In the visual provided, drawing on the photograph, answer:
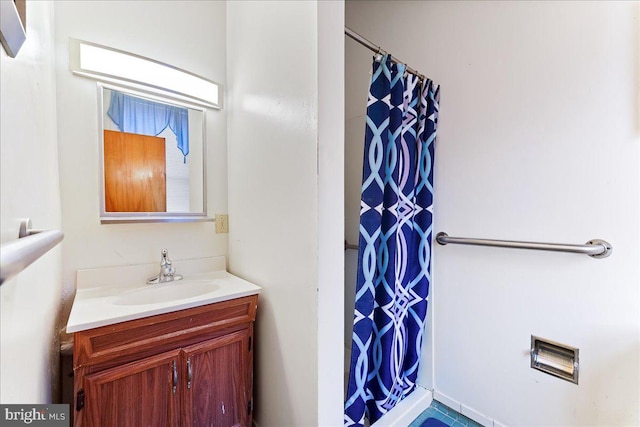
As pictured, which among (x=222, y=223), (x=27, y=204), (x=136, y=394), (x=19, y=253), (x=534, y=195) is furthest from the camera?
(x=222, y=223)

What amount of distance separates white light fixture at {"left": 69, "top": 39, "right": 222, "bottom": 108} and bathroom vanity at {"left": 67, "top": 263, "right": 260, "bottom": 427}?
878 mm

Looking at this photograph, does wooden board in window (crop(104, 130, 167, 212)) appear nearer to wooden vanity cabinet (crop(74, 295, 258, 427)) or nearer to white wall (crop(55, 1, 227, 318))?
white wall (crop(55, 1, 227, 318))

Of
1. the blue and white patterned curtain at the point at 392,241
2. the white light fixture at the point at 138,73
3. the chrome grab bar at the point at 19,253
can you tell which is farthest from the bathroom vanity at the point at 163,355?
the white light fixture at the point at 138,73

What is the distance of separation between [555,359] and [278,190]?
1.43 m

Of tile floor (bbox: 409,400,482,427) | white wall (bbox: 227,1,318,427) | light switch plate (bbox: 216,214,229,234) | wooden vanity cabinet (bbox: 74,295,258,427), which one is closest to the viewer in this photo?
wooden vanity cabinet (bbox: 74,295,258,427)

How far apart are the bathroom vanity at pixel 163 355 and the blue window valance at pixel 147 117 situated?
69 centimetres

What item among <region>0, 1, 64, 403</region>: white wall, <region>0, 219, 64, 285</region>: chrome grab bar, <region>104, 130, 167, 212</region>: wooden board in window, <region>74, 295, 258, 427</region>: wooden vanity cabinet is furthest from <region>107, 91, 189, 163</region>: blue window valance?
<region>0, 219, 64, 285</region>: chrome grab bar

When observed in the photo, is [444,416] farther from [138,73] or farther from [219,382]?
[138,73]

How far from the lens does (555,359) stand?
1.15 metres

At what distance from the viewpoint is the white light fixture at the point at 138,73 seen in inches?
43.5

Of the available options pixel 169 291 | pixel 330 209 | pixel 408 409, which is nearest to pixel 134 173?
pixel 169 291

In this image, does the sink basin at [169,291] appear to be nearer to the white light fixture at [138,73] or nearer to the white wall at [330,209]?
the white wall at [330,209]

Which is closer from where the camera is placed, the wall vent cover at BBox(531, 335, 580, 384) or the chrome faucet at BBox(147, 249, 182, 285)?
the wall vent cover at BBox(531, 335, 580, 384)

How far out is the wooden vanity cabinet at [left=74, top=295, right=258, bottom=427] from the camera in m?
0.83
